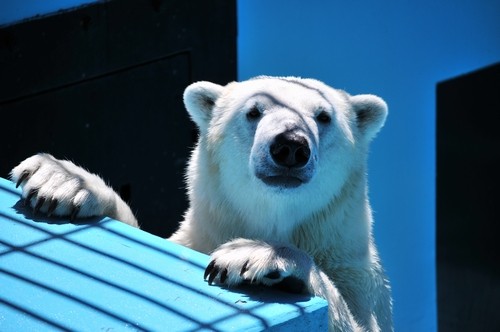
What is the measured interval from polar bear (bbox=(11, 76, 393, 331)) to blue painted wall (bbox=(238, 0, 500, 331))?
189cm

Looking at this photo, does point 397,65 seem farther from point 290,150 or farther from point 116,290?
point 116,290

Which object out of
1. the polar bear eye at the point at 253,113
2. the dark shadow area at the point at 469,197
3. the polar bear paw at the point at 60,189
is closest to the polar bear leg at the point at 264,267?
the polar bear paw at the point at 60,189

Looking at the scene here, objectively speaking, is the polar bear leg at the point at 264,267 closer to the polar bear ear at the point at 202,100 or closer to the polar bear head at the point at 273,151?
the polar bear head at the point at 273,151

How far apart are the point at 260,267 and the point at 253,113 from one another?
115 cm

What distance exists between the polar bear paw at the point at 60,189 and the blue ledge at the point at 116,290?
0.30 feet

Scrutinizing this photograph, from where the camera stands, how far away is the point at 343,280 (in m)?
3.97

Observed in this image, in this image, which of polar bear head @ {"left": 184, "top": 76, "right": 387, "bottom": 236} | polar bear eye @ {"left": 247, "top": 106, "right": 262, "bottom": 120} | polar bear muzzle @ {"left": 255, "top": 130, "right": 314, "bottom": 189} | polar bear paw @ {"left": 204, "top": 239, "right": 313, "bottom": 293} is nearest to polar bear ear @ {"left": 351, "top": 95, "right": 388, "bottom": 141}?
polar bear head @ {"left": 184, "top": 76, "right": 387, "bottom": 236}

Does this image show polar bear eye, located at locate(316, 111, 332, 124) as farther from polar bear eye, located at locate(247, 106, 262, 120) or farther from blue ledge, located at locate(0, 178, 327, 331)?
blue ledge, located at locate(0, 178, 327, 331)

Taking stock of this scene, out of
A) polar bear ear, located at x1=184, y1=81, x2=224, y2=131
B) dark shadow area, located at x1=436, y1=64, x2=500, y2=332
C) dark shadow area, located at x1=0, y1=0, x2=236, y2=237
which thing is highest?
polar bear ear, located at x1=184, y1=81, x2=224, y2=131

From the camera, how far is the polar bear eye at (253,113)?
3977 mm

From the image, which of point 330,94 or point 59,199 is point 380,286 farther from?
point 59,199

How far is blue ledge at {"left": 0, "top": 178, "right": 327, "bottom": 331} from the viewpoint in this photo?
262cm

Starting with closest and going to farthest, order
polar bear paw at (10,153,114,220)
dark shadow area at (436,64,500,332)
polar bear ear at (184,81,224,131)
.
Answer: polar bear paw at (10,153,114,220)
polar bear ear at (184,81,224,131)
dark shadow area at (436,64,500,332)

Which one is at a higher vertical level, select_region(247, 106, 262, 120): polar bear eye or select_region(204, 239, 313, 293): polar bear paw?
select_region(247, 106, 262, 120): polar bear eye
